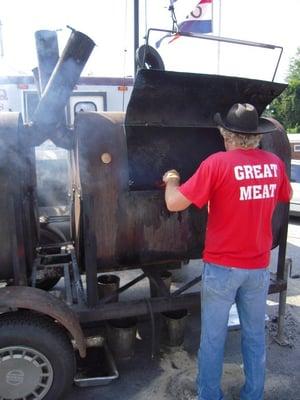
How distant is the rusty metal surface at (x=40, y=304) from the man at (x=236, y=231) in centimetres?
87

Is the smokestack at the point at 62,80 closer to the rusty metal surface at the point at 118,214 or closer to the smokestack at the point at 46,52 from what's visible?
the rusty metal surface at the point at 118,214

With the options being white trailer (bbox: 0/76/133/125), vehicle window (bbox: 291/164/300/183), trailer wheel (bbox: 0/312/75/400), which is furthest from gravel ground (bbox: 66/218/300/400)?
vehicle window (bbox: 291/164/300/183)

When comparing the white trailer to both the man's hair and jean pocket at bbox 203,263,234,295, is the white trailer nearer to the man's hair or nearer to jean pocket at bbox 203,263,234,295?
the man's hair

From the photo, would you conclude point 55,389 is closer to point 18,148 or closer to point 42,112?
point 18,148

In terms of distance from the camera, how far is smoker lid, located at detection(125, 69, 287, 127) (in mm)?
3077

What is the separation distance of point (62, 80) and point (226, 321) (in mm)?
2043

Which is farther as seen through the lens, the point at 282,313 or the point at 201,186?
the point at 282,313

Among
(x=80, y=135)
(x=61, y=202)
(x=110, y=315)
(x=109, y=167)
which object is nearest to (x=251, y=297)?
(x=110, y=315)

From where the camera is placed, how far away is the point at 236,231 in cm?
267

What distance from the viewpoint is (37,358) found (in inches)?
113

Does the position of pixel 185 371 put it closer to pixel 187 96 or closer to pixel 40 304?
pixel 40 304

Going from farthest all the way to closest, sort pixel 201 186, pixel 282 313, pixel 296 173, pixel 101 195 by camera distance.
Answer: pixel 296 173, pixel 282 313, pixel 101 195, pixel 201 186

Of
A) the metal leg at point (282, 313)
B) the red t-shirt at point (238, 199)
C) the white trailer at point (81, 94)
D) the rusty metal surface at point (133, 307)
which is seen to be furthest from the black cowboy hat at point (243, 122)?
the white trailer at point (81, 94)

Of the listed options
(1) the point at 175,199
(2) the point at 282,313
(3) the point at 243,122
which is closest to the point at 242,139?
(3) the point at 243,122
